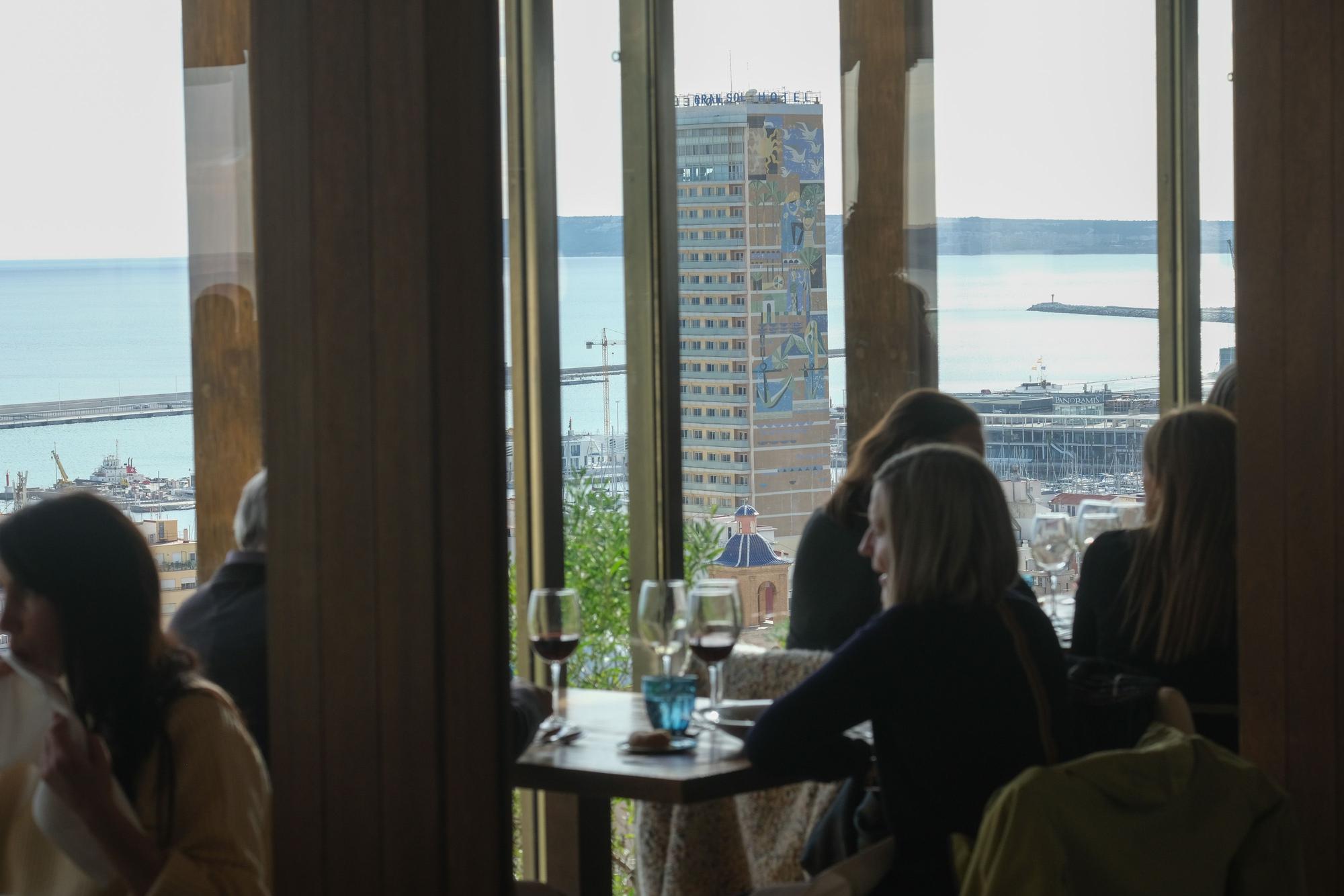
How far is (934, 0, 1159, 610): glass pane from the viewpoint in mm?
4164

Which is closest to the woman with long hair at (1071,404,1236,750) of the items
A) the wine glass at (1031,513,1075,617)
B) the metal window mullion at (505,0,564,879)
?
the wine glass at (1031,513,1075,617)

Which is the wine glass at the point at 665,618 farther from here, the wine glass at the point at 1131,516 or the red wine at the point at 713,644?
the wine glass at the point at 1131,516

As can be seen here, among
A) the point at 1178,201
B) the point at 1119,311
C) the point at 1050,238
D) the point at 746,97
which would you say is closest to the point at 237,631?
the point at 746,97

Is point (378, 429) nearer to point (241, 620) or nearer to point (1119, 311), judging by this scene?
point (241, 620)

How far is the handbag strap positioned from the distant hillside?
1.75 meters

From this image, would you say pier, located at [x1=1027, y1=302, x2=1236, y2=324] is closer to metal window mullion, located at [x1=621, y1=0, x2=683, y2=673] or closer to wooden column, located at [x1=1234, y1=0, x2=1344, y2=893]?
metal window mullion, located at [x1=621, y1=0, x2=683, y2=673]

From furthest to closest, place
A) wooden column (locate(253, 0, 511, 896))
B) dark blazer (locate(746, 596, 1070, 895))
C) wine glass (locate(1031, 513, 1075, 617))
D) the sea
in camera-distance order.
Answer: wine glass (locate(1031, 513, 1075, 617)) < dark blazer (locate(746, 596, 1070, 895)) < the sea < wooden column (locate(253, 0, 511, 896))

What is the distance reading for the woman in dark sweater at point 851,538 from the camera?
10.7 ft

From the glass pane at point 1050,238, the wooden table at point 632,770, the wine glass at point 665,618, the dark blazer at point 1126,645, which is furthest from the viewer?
the glass pane at point 1050,238

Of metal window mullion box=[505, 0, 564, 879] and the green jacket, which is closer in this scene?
the green jacket

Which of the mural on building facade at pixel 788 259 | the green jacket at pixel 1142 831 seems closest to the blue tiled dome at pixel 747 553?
the mural on building facade at pixel 788 259

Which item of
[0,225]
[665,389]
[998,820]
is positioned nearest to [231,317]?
[0,225]

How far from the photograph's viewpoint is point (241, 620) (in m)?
1.19

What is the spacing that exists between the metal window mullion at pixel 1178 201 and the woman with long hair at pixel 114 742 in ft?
12.8
